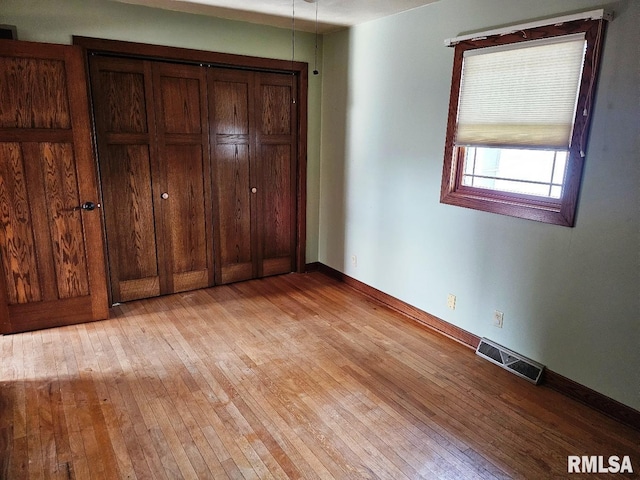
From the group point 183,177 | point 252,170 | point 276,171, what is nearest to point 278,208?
point 276,171

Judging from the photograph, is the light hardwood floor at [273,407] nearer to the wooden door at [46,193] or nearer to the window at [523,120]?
the wooden door at [46,193]

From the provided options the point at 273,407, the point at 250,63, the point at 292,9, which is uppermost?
the point at 292,9

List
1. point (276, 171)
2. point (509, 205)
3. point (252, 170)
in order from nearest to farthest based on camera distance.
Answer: point (509, 205)
point (252, 170)
point (276, 171)

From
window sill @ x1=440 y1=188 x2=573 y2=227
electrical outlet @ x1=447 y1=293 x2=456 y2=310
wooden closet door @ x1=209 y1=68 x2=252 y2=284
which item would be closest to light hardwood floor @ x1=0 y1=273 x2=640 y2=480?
electrical outlet @ x1=447 y1=293 x2=456 y2=310

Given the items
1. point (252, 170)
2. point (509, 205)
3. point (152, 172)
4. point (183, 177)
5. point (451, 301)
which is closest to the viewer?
point (509, 205)

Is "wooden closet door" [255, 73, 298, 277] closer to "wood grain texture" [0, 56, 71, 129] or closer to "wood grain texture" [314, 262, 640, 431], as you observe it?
"wood grain texture" [314, 262, 640, 431]

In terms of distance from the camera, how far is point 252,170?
4.15 m

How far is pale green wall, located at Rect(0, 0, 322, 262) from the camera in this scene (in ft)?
9.91

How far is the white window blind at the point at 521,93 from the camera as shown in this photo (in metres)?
2.38

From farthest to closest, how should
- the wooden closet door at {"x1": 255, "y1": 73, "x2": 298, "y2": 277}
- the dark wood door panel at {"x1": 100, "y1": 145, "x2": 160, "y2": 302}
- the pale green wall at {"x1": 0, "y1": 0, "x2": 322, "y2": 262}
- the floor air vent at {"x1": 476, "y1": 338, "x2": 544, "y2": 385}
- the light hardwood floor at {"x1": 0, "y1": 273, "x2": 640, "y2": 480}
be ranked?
the wooden closet door at {"x1": 255, "y1": 73, "x2": 298, "y2": 277}, the dark wood door panel at {"x1": 100, "y1": 145, "x2": 160, "y2": 302}, the pale green wall at {"x1": 0, "y1": 0, "x2": 322, "y2": 262}, the floor air vent at {"x1": 476, "y1": 338, "x2": 544, "y2": 385}, the light hardwood floor at {"x1": 0, "y1": 273, "x2": 640, "y2": 480}

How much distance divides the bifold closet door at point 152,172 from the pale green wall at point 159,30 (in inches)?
8.8

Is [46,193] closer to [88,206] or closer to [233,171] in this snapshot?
[88,206]

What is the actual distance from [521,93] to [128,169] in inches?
118

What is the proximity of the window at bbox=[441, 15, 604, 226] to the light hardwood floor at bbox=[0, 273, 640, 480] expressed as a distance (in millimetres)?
1126
